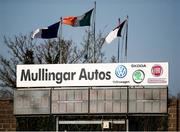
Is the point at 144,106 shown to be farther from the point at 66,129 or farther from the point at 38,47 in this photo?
the point at 38,47

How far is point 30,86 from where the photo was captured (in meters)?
23.6

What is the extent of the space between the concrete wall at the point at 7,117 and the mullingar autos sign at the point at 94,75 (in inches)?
50.7

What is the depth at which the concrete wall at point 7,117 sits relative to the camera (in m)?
24.1

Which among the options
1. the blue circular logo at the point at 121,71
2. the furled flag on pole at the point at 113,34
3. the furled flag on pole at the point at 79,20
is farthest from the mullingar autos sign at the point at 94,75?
the furled flag on pole at the point at 79,20

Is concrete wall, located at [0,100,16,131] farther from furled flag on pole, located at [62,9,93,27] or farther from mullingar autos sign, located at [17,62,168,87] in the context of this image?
furled flag on pole, located at [62,9,93,27]

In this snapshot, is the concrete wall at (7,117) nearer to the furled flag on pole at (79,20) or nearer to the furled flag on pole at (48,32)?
the furled flag on pole at (48,32)

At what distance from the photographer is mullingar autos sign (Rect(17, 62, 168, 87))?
22.7 m

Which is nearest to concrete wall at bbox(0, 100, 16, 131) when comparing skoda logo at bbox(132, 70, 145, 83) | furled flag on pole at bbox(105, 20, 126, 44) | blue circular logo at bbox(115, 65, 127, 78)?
blue circular logo at bbox(115, 65, 127, 78)

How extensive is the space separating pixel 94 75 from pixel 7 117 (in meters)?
4.62

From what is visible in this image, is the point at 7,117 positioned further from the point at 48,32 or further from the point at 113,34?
the point at 113,34

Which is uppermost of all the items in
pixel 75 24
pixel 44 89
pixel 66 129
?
pixel 75 24

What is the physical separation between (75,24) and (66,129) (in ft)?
17.7

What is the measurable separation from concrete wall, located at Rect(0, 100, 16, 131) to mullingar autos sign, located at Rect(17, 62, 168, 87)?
1.29 metres

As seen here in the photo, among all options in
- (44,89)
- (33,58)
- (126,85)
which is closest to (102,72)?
(126,85)
